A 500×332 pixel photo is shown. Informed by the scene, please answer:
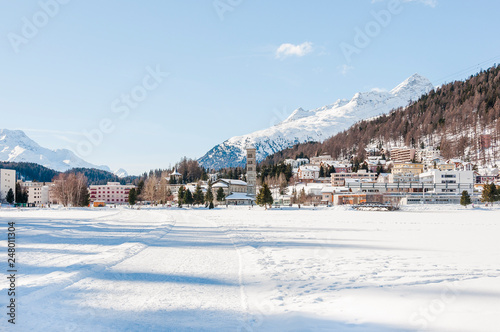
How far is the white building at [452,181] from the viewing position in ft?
335

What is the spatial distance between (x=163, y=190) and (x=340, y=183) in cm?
6369

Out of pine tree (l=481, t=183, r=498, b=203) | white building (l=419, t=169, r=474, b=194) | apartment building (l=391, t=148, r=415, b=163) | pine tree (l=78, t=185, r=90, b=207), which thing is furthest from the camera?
apartment building (l=391, t=148, r=415, b=163)

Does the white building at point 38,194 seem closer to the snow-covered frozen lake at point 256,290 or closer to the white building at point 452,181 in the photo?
the white building at point 452,181

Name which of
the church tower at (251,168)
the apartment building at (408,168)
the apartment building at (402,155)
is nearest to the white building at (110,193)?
the church tower at (251,168)

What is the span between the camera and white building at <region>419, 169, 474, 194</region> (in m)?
102

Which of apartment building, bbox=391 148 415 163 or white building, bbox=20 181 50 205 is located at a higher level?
apartment building, bbox=391 148 415 163

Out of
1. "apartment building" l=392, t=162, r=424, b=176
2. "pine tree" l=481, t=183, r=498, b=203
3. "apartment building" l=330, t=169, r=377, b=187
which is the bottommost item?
"pine tree" l=481, t=183, r=498, b=203

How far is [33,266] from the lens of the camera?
1090cm

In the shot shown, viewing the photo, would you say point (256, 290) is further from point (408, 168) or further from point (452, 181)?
point (408, 168)

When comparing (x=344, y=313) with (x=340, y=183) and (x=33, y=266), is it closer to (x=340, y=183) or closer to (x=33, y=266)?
(x=33, y=266)

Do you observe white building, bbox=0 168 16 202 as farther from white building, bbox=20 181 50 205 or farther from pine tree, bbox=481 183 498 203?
pine tree, bbox=481 183 498 203

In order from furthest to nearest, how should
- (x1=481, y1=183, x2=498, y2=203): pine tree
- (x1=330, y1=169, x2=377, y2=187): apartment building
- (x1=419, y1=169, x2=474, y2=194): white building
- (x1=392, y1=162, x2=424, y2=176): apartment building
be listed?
(x1=330, y1=169, x2=377, y2=187): apartment building, (x1=392, y1=162, x2=424, y2=176): apartment building, (x1=419, y1=169, x2=474, y2=194): white building, (x1=481, y1=183, x2=498, y2=203): pine tree

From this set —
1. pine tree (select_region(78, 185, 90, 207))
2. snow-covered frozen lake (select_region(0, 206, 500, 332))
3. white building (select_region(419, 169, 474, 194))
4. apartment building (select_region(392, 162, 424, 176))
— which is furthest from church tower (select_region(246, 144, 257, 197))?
snow-covered frozen lake (select_region(0, 206, 500, 332))

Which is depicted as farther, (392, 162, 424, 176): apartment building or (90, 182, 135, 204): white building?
(90, 182, 135, 204): white building
